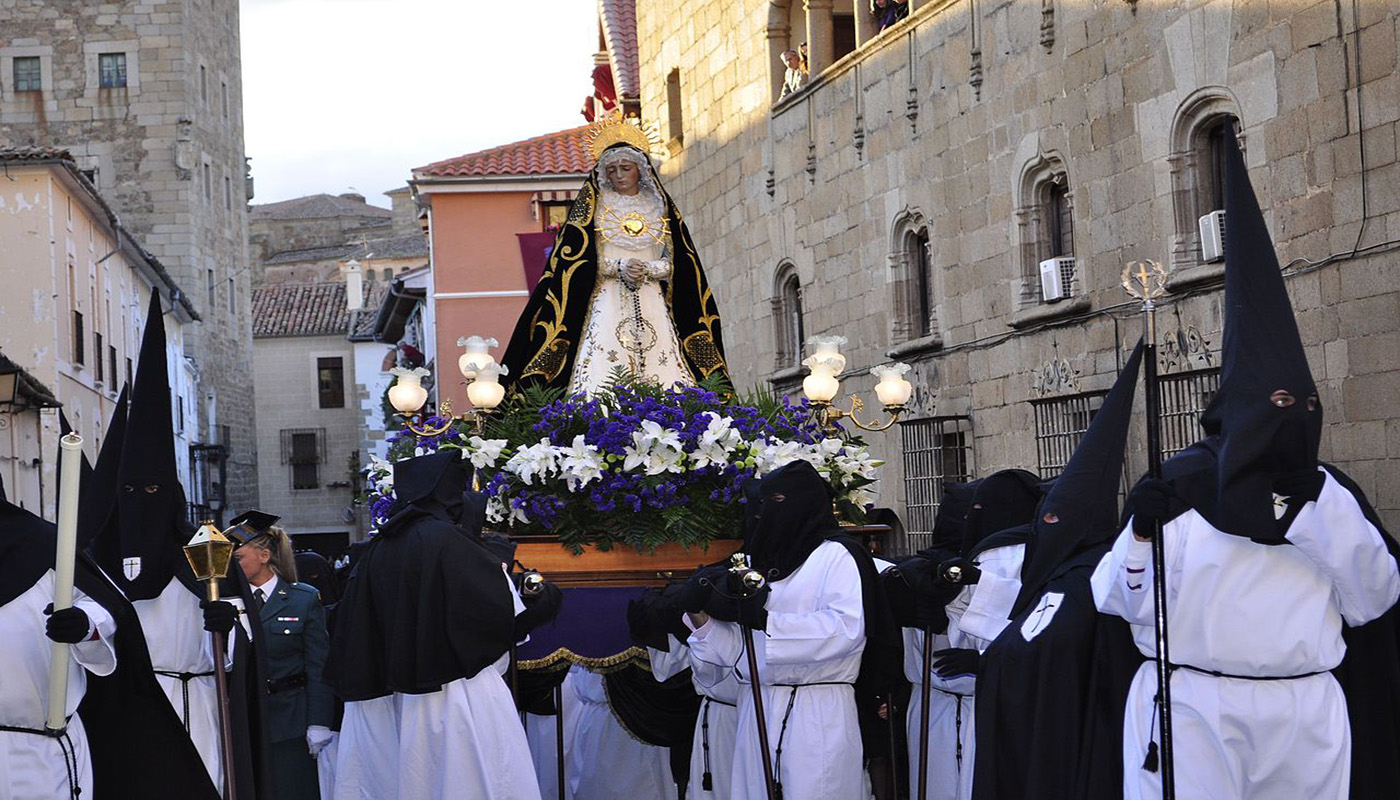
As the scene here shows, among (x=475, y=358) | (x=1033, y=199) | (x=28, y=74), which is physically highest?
(x=28, y=74)

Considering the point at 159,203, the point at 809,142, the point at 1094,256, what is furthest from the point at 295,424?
the point at 1094,256

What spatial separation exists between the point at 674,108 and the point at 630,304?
53.0 ft

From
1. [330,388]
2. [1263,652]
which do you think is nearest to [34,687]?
[1263,652]

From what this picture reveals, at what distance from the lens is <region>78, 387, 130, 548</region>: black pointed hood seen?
673 cm

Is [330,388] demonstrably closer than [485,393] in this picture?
No

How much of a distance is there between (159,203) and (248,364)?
7.30 m

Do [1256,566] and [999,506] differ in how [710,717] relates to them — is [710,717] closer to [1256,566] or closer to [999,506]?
[999,506]

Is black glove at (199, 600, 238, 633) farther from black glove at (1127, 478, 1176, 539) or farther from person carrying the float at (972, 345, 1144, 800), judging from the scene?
black glove at (1127, 478, 1176, 539)

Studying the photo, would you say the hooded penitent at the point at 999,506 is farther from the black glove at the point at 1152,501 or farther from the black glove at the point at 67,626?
the black glove at the point at 67,626

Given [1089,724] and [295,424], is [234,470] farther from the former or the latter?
[1089,724]

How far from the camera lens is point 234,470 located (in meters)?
46.8

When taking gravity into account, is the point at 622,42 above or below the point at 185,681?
above

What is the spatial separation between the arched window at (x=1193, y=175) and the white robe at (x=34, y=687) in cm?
960

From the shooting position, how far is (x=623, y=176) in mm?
9812
